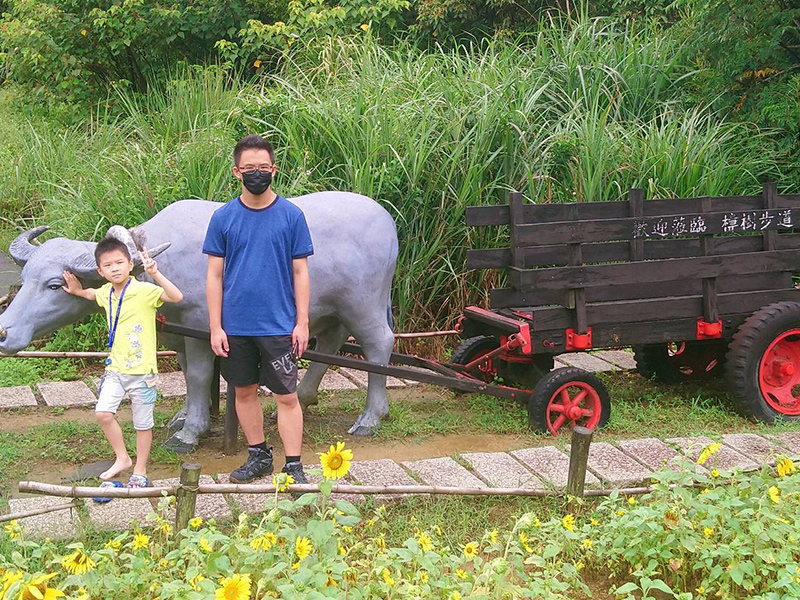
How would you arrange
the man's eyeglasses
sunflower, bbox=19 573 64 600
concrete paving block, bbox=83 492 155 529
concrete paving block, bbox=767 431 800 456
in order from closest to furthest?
sunflower, bbox=19 573 64 600 < concrete paving block, bbox=83 492 155 529 < the man's eyeglasses < concrete paving block, bbox=767 431 800 456

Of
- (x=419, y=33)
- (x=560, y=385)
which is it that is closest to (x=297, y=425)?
(x=560, y=385)

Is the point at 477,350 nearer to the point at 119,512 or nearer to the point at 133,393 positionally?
the point at 133,393

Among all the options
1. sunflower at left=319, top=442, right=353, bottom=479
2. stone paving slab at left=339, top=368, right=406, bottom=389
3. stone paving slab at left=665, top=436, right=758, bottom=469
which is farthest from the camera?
stone paving slab at left=339, top=368, right=406, bottom=389

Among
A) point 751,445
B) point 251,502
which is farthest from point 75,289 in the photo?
point 751,445

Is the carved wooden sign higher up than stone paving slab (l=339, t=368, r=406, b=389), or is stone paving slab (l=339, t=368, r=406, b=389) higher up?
the carved wooden sign

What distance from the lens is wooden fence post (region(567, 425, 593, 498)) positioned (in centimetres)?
390

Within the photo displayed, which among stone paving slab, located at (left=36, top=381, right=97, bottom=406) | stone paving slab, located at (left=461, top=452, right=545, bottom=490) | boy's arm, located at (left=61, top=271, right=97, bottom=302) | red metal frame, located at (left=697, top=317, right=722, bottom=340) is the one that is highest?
boy's arm, located at (left=61, top=271, right=97, bottom=302)

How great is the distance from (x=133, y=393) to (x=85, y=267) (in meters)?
0.64

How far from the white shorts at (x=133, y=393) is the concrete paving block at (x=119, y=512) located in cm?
37

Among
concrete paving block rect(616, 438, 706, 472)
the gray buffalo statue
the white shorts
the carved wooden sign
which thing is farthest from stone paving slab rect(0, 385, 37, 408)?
the carved wooden sign

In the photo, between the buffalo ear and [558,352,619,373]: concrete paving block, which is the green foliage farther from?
the buffalo ear

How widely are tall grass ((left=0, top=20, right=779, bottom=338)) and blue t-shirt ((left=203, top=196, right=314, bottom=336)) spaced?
2.48 metres

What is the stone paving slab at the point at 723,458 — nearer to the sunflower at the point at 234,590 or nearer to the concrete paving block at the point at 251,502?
the concrete paving block at the point at 251,502

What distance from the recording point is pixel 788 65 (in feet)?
25.8
